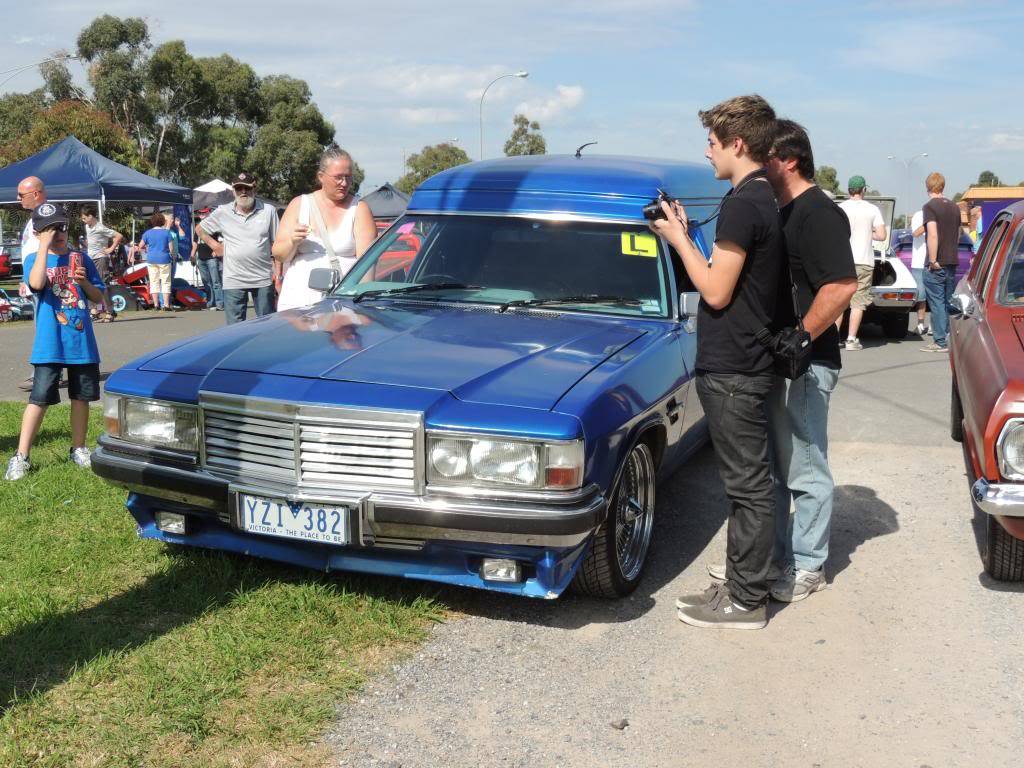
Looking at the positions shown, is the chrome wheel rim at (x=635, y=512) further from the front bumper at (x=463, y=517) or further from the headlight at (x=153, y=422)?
the headlight at (x=153, y=422)

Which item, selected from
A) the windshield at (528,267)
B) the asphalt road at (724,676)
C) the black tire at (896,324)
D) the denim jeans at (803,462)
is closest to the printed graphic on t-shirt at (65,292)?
the windshield at (528,267)

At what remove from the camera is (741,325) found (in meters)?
3.78

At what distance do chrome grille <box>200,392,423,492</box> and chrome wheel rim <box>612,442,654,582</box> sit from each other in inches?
39.8

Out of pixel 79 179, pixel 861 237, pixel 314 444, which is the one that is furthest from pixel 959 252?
pixel 79 179

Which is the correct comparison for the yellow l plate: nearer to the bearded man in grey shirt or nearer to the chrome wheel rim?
the chrome wheel rim

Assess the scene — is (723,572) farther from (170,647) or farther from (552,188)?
(170,647)

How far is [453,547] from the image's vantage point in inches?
146

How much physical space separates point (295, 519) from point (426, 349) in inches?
36.0

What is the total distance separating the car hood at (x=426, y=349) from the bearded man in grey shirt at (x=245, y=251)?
290cm

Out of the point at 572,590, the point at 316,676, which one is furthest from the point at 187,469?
the point at 572,590

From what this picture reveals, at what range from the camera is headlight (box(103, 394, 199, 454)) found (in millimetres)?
4000

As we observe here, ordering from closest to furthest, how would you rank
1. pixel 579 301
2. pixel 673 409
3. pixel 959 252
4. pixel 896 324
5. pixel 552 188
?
pixel 673 409 → pixel 579 301 → pixel 552 188 → pixel 896 324 → pixel 959 252

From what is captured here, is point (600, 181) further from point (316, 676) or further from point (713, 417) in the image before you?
point (316, 676)

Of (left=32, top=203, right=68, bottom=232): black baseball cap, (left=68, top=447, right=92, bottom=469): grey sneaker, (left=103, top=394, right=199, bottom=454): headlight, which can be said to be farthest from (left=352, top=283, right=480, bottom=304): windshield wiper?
(left=68, top=447, right=92, bottom=469): grey sneaker
